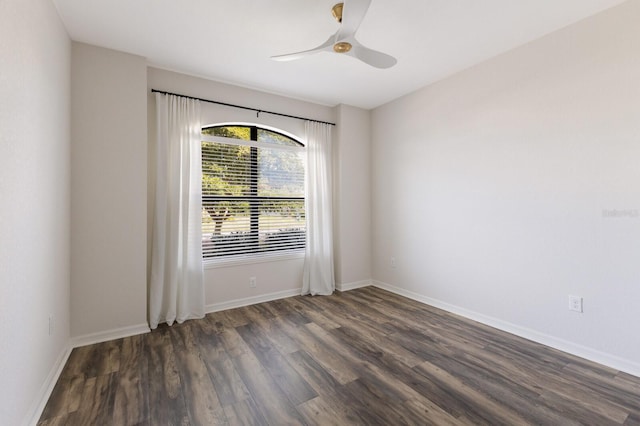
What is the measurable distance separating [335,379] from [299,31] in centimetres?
278

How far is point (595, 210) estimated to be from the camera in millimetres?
2297

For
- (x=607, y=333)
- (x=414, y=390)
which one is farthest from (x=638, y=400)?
(x=414, y=390)

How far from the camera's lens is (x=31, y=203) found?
5.53ft

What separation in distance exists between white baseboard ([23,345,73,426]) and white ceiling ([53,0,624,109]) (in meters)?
2.65

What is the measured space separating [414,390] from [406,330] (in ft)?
3.16

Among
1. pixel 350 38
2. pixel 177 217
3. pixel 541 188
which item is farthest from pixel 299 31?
pixel 541 188

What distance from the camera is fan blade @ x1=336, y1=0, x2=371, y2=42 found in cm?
165

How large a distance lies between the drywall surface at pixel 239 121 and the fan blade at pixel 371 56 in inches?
71.6

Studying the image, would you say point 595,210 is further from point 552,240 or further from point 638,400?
point 638,400

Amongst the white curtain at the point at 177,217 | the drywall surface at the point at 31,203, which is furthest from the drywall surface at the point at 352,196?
the drywall surface at the point at 31,203

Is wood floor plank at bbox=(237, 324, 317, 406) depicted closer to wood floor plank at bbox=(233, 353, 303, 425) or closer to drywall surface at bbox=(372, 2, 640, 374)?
wood floor plank at bbox=(233, 353, 303, 425)

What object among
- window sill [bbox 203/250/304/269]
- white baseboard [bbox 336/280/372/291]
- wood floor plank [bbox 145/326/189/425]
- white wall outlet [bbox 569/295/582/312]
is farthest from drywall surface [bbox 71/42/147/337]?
white wall outlet [bbox 569/295/582/312]

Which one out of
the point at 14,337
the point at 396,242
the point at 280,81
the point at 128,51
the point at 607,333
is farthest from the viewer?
the point at 396,242

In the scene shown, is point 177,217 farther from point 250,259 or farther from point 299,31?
point 299,31
